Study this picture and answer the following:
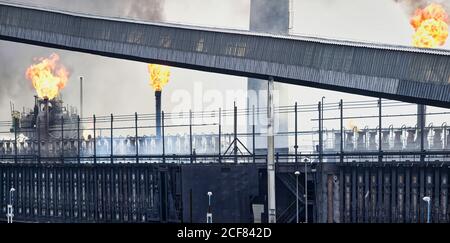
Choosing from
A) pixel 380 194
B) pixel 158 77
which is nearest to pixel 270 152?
pixel 380 194

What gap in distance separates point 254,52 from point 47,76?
2201 inches

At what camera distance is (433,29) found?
56.4m

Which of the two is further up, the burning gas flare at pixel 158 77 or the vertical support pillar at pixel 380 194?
the burning gas flare at pixel 158 77

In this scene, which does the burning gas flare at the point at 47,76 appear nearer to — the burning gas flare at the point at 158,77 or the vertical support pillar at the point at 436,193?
the burning gas flare at the point at 158,77

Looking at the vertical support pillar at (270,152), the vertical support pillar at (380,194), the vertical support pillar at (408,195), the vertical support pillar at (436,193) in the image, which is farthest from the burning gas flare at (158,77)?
the vertical support pillar at (436,193)

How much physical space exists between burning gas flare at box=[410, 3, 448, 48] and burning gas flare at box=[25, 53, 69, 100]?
169 feet

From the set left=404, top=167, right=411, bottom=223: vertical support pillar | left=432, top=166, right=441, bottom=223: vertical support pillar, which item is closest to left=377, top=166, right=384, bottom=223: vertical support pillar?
left=404, top=167, right=411, bottom=223: vertical support pillar

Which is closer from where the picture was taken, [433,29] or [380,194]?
[380,194]

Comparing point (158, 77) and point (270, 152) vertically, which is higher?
point (158, 77)

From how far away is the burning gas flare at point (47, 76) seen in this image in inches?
3462

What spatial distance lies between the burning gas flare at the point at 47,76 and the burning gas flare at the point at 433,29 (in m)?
51.5

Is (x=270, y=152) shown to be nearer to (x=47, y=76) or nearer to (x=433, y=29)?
(x=433, y=29)
